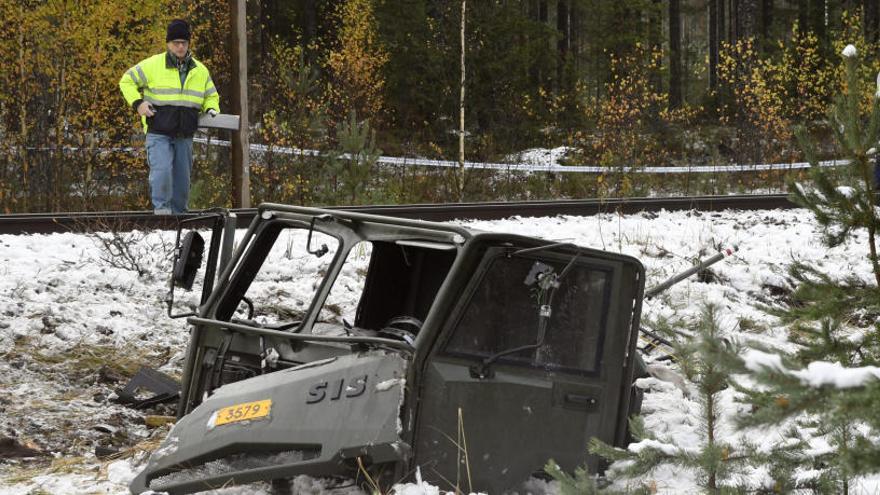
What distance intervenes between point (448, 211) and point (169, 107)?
3.29m

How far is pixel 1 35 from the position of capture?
18031 millimetres

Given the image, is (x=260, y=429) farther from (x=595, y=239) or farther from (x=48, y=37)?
(x=48, y=37)

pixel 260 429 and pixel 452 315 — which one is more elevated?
pixel 452 315

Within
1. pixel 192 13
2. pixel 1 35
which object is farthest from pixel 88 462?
pixel 192 13

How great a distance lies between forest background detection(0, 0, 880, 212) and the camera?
58.8 ft

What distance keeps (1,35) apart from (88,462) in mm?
13318

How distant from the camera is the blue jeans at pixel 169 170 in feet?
39.1

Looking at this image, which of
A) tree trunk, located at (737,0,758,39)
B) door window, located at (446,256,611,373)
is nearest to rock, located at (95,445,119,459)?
door window, located at (446,256,611,373)

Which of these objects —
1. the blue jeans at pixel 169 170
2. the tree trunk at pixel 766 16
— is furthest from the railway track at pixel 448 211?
the tree trunk at pixel 766 16

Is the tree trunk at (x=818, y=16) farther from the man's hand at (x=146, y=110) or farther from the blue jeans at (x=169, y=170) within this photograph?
the man's hand at (x=146, y=110)

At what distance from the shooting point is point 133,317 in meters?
9.18

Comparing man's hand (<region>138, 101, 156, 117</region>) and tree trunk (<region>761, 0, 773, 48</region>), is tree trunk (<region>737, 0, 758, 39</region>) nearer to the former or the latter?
tree trunk (<region>761, 0, 773, 48</region>)

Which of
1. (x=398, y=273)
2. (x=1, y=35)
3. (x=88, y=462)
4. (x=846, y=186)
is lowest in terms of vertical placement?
(x=88, y=462)

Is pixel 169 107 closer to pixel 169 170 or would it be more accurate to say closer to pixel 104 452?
pixel 169 170
